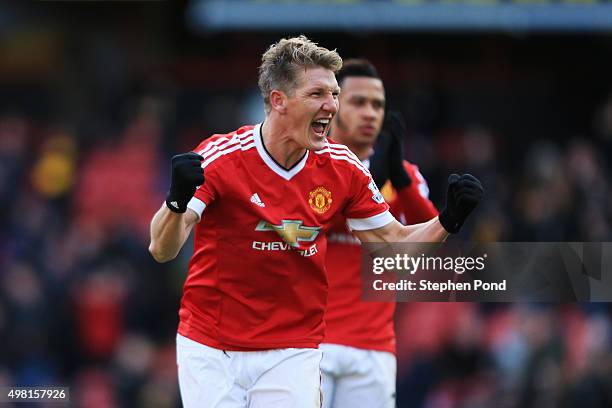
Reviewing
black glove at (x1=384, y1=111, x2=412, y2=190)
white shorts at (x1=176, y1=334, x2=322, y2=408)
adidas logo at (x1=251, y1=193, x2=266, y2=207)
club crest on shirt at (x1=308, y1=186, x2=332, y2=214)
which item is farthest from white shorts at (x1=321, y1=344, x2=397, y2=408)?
adidas logo at (x1=251, y1=193, x2=266, y2=207)

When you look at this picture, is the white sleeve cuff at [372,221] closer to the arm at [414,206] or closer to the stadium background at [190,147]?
the arm at [414,206]

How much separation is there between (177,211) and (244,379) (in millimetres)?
935

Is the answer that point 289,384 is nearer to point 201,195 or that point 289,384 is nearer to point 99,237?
point 201,195

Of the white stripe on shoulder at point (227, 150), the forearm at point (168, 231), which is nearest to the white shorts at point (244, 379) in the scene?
the forearm at point (168, 231)

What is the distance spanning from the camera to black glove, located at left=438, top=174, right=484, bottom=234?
5.38 meters

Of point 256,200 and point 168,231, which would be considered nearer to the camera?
point 168,231

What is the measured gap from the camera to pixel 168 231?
17.3 feet

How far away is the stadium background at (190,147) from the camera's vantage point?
1120 cm

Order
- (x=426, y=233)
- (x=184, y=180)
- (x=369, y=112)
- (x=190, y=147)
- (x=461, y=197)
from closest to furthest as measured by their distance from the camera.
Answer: (x=184, y=180)
(x=461, y=197)
(x=426, y=233)
(x=369, y=112)
(x=190, y=147)

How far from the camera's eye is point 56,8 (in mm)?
17469

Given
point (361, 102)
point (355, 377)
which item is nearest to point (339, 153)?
point (361, 102)

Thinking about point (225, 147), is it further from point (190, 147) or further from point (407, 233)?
point (190, 147)

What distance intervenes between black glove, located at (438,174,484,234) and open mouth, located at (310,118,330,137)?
2.22ft

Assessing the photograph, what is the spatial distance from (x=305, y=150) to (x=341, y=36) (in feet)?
35.4
